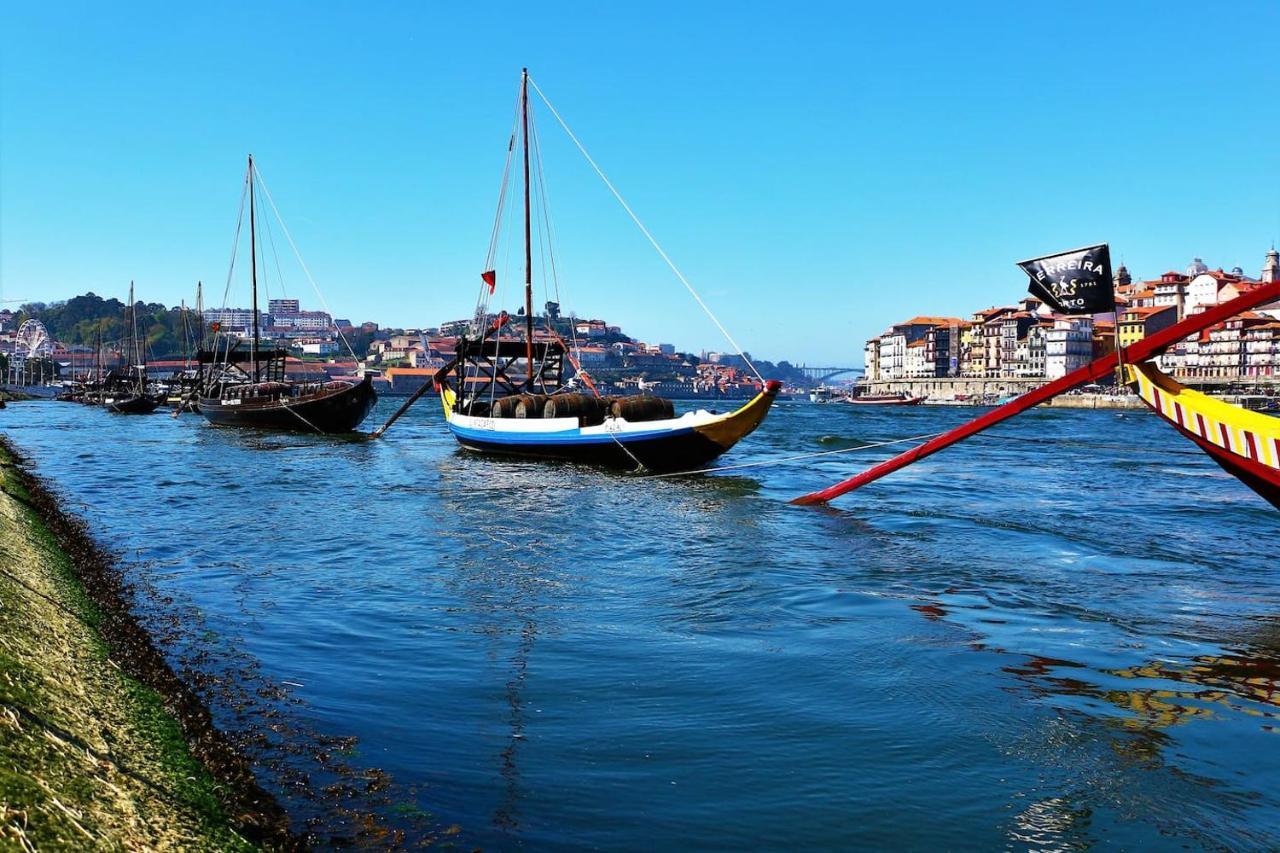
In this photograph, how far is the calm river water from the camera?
4.94 metres

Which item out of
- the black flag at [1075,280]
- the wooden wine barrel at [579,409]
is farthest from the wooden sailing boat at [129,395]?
the black flag at [1075,280]

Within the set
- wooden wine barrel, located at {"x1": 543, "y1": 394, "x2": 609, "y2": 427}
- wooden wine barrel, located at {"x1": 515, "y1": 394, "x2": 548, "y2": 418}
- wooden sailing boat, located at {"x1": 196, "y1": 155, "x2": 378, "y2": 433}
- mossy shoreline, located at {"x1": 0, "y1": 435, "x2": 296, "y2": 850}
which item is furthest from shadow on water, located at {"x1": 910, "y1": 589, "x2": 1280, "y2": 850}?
wooden sailing boat, located at {"x1": 196, "y1": 155, "x2": 378, "y2": 433}

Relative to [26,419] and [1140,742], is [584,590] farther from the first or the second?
[26,419]

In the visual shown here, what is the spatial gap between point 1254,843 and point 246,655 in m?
6.93

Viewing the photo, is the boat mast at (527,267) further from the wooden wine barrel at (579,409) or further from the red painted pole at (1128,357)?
the red painted pole at (1128,357)

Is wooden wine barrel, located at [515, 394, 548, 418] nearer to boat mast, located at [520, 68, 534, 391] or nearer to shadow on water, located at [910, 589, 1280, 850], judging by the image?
boat mast, located at [520, 68, 534, 391]

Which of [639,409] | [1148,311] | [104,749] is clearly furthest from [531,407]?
[1148,311]

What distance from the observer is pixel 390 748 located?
5.62 meters

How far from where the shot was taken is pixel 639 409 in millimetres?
26109

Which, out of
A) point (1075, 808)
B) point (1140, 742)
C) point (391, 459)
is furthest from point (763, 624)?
point (391, 459)

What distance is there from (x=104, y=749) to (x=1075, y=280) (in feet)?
34.2

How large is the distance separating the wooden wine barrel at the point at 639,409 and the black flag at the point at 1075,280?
1509cm

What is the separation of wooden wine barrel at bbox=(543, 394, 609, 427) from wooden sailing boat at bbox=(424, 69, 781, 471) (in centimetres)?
3

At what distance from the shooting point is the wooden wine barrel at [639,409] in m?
26.0
